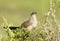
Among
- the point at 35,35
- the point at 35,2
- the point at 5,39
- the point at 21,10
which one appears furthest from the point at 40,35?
the point at 35,2

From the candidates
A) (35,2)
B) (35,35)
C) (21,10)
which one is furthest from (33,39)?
(35,2)

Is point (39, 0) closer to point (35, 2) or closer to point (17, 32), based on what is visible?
point (35, 2)

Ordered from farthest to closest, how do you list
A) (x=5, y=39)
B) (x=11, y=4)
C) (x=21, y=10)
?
(x=11, y=4) → (x=21, y=10) → (x=5, y=39)

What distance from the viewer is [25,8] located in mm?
16438

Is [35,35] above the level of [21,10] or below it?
above

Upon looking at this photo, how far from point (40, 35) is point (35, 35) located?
0.08 meters

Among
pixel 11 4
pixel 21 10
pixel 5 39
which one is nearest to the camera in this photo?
pixel 5 39

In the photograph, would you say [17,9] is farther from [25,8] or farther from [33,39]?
[33,39]

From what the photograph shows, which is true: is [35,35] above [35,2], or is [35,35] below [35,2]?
above

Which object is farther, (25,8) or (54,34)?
(25,8)

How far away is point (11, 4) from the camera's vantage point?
17.4 metres

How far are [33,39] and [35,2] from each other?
10975mm

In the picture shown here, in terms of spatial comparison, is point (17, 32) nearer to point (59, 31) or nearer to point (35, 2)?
point (59, 31)

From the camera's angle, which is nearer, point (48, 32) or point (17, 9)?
point (48, 32)
